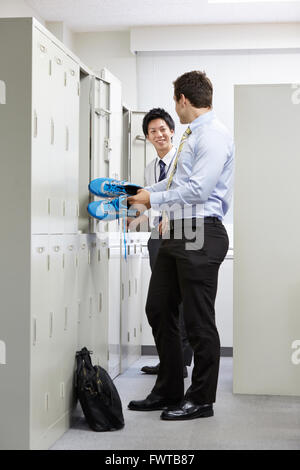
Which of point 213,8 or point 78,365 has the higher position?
point 213,8

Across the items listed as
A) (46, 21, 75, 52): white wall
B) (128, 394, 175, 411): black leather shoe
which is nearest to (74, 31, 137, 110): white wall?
(46, 21, 75, 52): white wall

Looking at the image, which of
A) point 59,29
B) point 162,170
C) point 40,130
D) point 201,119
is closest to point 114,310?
point 162,170

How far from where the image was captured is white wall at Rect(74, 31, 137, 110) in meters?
5.43

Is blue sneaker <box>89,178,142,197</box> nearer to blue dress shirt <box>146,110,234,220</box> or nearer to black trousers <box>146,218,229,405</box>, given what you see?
blue dress shirt <box>146,110,234,220</box>

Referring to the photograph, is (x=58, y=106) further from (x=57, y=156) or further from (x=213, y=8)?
(x=213, y=8)

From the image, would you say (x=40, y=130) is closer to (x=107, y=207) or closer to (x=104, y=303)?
(x=107, y=207)

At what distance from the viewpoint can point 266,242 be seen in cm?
347

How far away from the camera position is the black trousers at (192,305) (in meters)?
2.89

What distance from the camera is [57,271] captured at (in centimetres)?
262

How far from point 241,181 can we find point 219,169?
638 millimetres

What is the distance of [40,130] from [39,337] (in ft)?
2.41

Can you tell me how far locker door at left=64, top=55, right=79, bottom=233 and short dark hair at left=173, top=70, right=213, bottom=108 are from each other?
0.50 metres

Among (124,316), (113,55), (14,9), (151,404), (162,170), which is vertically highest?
(14,9)
